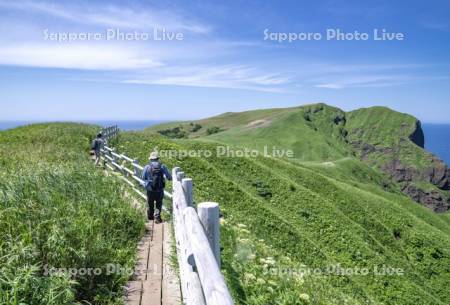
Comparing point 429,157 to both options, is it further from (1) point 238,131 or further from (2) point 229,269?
(2) point 229,269

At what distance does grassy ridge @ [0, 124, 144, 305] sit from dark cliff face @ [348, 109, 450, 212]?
163286 mm

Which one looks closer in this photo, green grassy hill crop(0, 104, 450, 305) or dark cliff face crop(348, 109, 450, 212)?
green grassy hill crop(0, 104, 450, 305)

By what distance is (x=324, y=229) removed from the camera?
24969 millimetres

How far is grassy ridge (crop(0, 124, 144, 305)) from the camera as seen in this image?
17.3ft

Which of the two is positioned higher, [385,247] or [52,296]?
[52,296]

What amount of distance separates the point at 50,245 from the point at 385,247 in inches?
1002

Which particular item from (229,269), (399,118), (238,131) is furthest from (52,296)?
(399,118)

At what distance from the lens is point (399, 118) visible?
7475 inches

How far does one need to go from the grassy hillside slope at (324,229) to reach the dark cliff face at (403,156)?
135816 millimetres

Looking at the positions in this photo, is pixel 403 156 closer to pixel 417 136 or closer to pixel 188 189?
pixel 417 136

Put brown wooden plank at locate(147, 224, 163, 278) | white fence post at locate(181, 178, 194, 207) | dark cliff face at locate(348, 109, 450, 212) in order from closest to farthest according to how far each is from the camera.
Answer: white fence post at locate(181, 178, 194, 207), brown wooden plank at locate(147, 224, 163, 278), dark cliff face at locate(348, 109, 450, 212)

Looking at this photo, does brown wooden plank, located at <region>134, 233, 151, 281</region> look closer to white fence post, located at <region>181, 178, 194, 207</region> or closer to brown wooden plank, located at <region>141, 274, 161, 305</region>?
brown wooden plank, located at <region>141, 274, 161, 305</region>

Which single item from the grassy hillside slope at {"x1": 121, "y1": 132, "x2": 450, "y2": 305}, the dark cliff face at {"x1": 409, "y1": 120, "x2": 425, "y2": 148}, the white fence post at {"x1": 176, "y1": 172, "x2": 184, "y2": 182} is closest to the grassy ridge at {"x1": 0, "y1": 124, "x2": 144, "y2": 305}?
the white fence post at {"x1": 176, "y1": 172, "x2": 184, "y2": 182}

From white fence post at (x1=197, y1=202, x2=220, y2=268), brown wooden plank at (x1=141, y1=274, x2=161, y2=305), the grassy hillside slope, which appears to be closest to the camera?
white fence post at (x1=197, y1=202, x2=220, y2=268)
